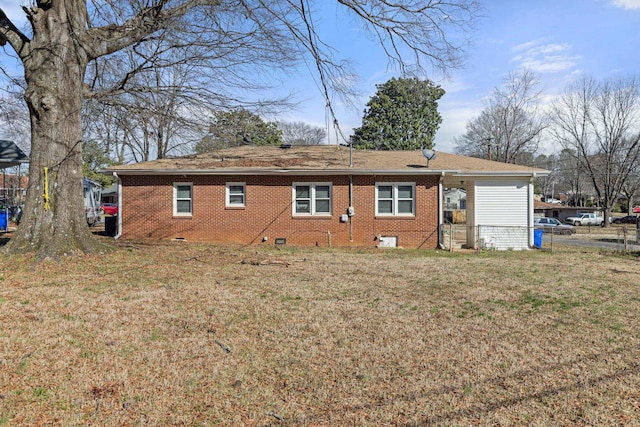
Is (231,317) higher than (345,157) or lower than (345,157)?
lower

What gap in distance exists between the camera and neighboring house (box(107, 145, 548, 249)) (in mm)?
15273

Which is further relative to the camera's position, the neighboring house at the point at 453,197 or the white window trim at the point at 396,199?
the neighboring house at the point at 453,197

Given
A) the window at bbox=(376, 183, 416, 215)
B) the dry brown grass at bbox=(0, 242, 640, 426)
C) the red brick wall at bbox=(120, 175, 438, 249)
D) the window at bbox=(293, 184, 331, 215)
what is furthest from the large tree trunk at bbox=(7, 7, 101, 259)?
the window at bbox=(376, 183, 416, 215)

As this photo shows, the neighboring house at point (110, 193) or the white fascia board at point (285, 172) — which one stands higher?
the neighboring house at point (110, 193)

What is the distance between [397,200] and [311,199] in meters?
3.11

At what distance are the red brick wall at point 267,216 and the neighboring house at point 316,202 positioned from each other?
1.4 inches

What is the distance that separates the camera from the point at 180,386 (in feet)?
11.5

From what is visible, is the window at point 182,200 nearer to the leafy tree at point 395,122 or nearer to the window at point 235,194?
the window at point 235,194

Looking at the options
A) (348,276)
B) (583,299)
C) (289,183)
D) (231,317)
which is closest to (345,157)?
(289,183)

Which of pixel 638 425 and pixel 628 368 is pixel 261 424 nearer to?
pixel 638 425

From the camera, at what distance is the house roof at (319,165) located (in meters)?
15.1

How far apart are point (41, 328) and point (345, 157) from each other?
45.7 ft

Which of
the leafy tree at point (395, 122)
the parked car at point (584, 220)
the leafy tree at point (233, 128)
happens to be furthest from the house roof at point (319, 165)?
the parked car at point (584, 220)

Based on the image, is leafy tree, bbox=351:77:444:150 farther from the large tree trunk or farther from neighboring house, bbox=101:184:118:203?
the large tree trunk
